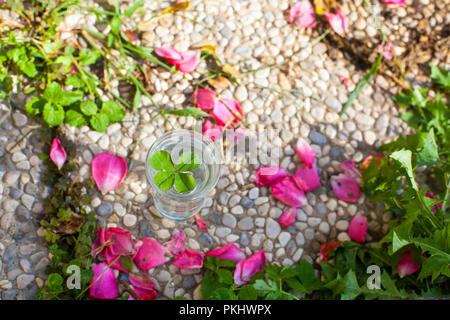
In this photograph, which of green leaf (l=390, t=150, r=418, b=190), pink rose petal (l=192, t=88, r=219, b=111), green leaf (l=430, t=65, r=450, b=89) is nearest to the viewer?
green leaf (l=390, t=150, r=418, b=190)

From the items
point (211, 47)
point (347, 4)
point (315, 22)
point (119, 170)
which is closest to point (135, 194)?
point (119, 170)

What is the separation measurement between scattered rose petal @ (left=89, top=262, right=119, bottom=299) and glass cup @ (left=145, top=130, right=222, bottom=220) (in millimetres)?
210

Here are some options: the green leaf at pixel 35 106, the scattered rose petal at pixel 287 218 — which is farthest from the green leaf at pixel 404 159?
the green leaf at pixel 35 106

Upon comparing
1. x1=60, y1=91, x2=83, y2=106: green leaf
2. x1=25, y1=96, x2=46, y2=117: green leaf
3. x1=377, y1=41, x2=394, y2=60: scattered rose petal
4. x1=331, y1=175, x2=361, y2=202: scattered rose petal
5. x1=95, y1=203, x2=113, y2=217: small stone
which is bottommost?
x1=95, y1=203, x2=113, y2=217: small stone

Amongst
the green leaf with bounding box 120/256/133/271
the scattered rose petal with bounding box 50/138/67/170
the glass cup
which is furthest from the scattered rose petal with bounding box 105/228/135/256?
the scattered rose petal with bounding box 50/138/67/170

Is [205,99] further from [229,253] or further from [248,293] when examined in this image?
[248,293]

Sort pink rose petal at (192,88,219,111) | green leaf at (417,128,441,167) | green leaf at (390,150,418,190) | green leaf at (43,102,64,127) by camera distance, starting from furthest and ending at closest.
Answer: pink rose petal at (192,88,219,111)
green leaf at (43,102,64,127)
green leaf at (417,128,441,167)
green leaf at (390,150,418,190)

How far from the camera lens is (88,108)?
1329mm

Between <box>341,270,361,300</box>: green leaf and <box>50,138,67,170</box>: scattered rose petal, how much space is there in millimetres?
791

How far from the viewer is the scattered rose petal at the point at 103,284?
4.03 feet

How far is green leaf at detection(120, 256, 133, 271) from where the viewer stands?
1259 millimetres

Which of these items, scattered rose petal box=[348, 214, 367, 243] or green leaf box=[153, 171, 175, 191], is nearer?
green leaf box=[153, 171, 175, 191]

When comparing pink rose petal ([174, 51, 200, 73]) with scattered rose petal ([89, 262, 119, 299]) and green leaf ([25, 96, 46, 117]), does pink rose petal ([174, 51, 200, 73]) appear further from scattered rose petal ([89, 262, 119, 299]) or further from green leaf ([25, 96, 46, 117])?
scattered rose petal ([89, 262, 119, 299])

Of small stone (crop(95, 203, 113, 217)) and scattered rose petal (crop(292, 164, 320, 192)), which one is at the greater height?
scattered rose petal (crop(292, 164, 320, 192))
